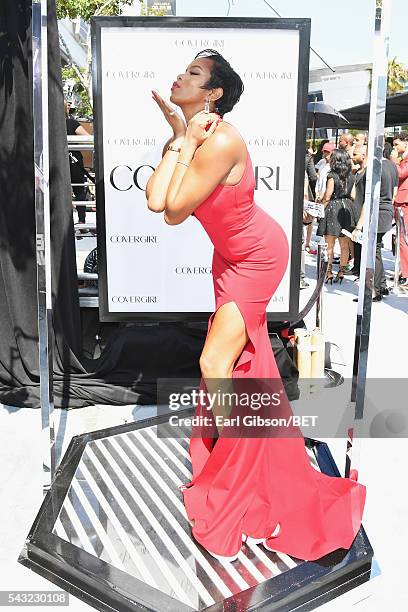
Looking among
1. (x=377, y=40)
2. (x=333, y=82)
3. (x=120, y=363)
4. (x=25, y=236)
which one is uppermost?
(x=333, y=82)

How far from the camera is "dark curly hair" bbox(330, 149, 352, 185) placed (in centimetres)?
890

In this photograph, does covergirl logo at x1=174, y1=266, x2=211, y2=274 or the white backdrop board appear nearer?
the white backdrop board

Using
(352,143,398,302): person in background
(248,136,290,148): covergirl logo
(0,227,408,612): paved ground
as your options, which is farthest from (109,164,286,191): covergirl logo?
(352,143,398,302): person in background

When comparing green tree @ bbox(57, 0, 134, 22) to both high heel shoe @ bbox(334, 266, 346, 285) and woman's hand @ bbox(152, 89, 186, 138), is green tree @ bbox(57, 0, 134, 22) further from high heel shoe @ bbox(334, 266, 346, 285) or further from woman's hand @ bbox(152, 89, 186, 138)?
woman's hand @ bbox(152, 89, 186, 138)

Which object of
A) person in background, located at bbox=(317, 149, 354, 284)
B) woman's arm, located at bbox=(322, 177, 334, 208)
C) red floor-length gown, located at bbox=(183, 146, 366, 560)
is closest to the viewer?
red floor-length gown, located at bbox=(183, 146, 366, 560)

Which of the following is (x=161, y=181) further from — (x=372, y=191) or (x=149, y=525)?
(x=149, y=525)

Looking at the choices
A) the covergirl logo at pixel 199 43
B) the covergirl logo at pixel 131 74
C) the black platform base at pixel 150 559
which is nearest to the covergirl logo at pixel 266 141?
the covergirl logo at pixel 199 43

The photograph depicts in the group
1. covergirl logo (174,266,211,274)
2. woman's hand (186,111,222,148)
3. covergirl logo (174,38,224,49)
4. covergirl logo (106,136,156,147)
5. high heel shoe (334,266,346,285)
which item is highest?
covergirl logo (174,38,224,49)

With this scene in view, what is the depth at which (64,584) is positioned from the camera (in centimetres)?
275

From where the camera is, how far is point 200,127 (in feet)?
8.75

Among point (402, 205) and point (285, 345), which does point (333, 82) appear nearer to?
point (402, 205)

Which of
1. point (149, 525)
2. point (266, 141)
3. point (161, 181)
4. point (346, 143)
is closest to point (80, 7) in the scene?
point (346, 143)

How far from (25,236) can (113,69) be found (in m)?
1.36

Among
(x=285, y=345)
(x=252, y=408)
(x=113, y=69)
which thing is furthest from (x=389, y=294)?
(x=252, y=408)
